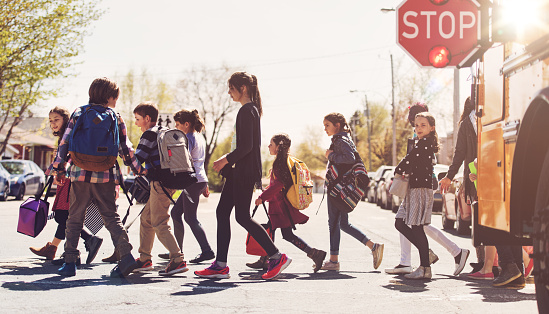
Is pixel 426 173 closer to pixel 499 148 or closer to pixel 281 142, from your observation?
pixel 281 142

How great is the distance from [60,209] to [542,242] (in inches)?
217

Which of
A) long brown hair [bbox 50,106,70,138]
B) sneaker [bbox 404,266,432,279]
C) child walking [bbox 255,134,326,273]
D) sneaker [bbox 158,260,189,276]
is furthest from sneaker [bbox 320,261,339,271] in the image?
long brown hair [bbox 50,106,70,138]

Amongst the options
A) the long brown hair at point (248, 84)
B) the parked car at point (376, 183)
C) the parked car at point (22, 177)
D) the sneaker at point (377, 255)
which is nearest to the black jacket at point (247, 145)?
the long brown hair at point (248, 84)

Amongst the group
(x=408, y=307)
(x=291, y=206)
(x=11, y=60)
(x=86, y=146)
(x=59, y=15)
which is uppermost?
(x=59, y=15)

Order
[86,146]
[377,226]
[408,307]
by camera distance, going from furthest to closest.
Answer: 1. [377,226]
2. [86,146]
3. [408,307]

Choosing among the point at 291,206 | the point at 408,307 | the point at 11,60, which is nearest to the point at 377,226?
the point at 291,206

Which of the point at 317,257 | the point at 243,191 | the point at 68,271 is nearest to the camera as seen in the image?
the point at 68,271

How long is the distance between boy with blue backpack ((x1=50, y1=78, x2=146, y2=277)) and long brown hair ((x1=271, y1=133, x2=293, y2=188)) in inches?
61.7

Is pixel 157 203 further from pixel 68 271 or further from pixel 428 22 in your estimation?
pixel 428 22

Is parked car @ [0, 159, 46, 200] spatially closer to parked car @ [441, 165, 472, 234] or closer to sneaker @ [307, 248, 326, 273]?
parked car @ [441, 165, 472, 234]

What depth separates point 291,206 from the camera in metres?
7.57

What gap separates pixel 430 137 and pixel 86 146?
3290 mm

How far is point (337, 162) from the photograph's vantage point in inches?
305

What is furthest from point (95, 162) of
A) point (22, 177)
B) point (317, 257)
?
point (22, 177)
